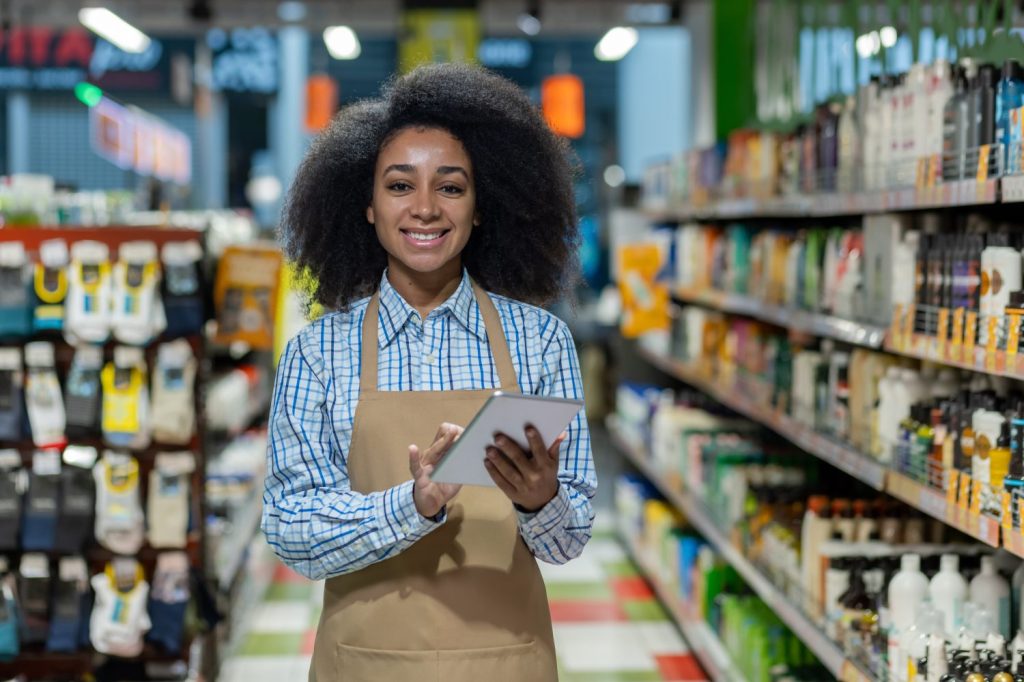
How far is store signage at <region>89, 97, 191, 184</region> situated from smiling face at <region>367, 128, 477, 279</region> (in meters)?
7.57

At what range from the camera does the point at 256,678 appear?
18.6 ft

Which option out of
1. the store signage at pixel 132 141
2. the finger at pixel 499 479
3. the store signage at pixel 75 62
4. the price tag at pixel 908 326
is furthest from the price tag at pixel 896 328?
the store signage at pixel 75 62

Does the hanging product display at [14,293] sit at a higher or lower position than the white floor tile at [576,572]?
higher

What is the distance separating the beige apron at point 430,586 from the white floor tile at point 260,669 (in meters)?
3.45

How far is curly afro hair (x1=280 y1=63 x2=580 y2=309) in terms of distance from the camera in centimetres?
255

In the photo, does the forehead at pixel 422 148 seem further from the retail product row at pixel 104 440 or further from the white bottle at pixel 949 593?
the retail product row at pixel 104 440

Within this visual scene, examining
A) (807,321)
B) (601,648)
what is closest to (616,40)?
(601,648)

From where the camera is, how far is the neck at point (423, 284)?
2432 mm

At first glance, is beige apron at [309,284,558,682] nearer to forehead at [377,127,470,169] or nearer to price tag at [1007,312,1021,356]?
forehead at [377,127,470,169]

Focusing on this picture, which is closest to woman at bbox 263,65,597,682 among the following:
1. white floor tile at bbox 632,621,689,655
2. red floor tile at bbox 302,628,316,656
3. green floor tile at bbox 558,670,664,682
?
green floor tile at bbox 558,670,664,682

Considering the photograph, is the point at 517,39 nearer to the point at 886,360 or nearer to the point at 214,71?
the point at 214,71

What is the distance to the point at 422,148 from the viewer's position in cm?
241

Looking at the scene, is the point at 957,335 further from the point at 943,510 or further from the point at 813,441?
the point at 813,441

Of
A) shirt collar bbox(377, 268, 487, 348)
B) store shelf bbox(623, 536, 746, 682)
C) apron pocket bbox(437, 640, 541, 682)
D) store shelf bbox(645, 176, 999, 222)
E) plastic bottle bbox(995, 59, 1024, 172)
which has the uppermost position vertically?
plastic bottle bbox(995, 59, 1024, 172)
